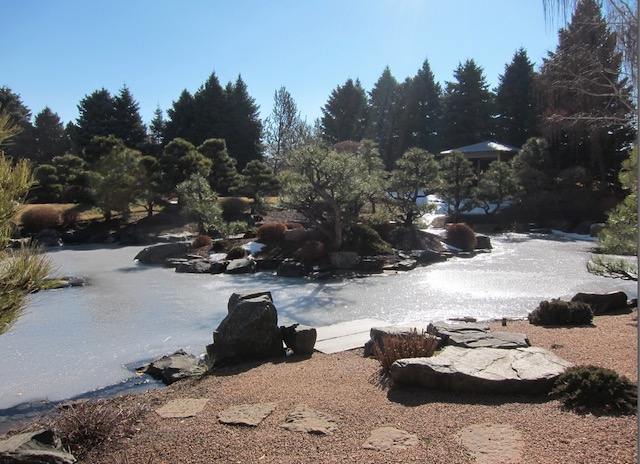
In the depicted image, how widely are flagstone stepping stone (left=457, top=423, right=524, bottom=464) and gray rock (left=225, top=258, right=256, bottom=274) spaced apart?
9641 millimetres

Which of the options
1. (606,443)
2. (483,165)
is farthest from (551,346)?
(483,165)

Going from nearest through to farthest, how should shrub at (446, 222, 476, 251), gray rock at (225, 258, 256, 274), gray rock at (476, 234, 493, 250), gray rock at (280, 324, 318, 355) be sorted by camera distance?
gray rock at (280, 324, 318, 355), gray rock at (225, 258, 256, 274), shrub at (446, 222, 476, 251), gray rock at (476, 234, 493, 250)

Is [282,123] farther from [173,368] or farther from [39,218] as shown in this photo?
[173,368]

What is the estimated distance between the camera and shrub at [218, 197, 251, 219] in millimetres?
22078

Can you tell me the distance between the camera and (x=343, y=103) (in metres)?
44.7

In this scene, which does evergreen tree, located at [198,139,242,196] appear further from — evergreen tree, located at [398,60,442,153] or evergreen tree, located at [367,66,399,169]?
evergreen tree, located at [398,60,442,153]

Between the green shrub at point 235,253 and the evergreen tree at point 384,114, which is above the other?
the evergreen tree at point 384,114

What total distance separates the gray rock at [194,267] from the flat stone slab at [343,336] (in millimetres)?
6387

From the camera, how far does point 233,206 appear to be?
22391 mm

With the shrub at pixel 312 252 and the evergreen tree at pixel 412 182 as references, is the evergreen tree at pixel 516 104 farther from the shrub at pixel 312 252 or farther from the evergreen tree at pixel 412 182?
the shrub at pixel 312 252

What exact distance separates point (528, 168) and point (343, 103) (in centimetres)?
2445

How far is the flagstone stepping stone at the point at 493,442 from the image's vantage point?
8.41 feet

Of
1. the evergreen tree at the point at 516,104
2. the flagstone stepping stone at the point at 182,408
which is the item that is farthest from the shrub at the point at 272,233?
the evergreen tree at the point at 516,104

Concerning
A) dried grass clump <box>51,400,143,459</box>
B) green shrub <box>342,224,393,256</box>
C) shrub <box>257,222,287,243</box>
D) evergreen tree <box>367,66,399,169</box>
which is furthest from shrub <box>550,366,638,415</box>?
evergreen tree <box>367,66,399,169</box>
